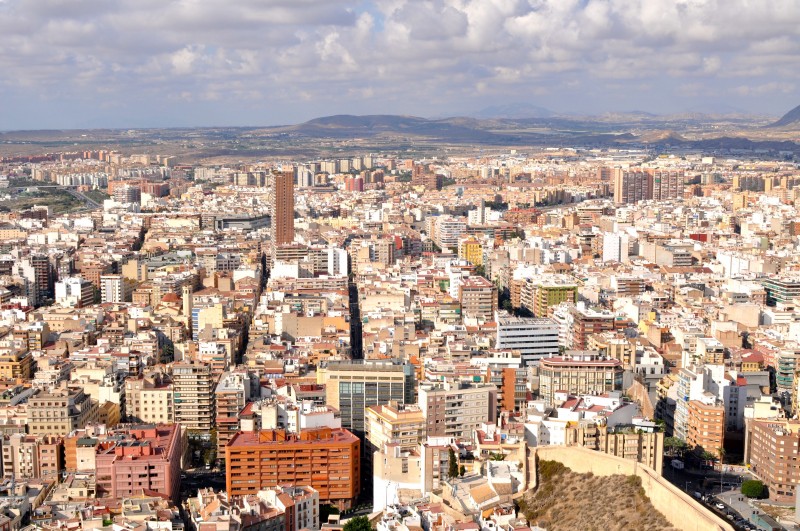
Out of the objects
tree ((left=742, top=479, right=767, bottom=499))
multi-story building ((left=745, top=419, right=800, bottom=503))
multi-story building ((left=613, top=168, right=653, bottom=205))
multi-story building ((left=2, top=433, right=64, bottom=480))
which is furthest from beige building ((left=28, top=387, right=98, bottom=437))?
multi-story building ((left=613, top=168, right=653, bottom=205))

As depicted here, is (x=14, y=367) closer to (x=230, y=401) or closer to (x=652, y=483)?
(x=230, y=401)

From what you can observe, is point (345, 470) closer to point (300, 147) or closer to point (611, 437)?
point (611, 437)

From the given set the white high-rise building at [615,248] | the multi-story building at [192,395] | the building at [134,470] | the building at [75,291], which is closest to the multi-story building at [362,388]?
the multi-story building at [192,395]

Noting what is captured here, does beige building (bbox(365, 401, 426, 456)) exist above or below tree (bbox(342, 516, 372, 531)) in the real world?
above

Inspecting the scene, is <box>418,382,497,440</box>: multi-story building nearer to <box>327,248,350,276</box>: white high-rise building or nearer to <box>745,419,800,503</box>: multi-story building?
<box>745,419,800,503</box>: multi-story building

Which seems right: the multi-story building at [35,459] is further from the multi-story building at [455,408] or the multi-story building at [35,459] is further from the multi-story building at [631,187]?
the multi-story building at [631,187]
